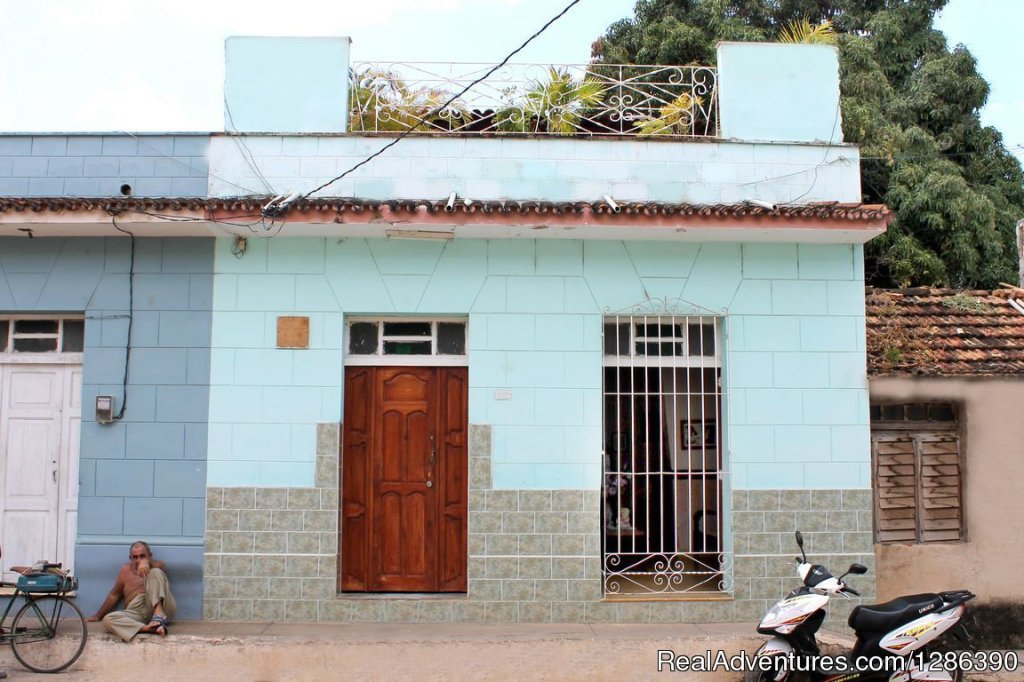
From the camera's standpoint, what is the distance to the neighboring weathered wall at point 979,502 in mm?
7188

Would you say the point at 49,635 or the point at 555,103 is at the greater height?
the point at 555,103

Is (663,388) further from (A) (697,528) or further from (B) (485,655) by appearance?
(B) (485,655)

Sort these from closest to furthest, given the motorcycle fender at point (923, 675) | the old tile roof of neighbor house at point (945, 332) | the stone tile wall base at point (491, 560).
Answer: the motorcycle fender at point (923, 675), the stone tile wall base at point (491, 560), the old tile roof of neighbor house at point (945, 332)

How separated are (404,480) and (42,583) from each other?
2734 mm

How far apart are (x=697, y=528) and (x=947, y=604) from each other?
2.32 m

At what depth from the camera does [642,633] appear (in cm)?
661

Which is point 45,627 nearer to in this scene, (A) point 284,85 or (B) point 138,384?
(B) point 138,384

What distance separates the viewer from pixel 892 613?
17.8 feet

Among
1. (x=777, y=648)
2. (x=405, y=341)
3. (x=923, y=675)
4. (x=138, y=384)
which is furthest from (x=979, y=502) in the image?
(x=138, y=384)

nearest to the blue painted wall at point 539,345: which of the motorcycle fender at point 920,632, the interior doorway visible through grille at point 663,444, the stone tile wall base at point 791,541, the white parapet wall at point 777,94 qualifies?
the stone tile wall base at point 791,541

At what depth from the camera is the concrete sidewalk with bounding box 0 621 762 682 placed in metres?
6.23

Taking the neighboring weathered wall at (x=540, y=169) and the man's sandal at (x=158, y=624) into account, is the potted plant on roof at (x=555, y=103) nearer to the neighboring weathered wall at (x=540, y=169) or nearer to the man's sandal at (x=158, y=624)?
the neighboring weathered wall at (x=540, y=169)

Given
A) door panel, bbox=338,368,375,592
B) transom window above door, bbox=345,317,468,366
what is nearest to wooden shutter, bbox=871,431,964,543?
transom window above door, bbox=345,317,468,366

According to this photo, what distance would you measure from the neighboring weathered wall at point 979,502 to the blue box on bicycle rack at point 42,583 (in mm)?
6361
